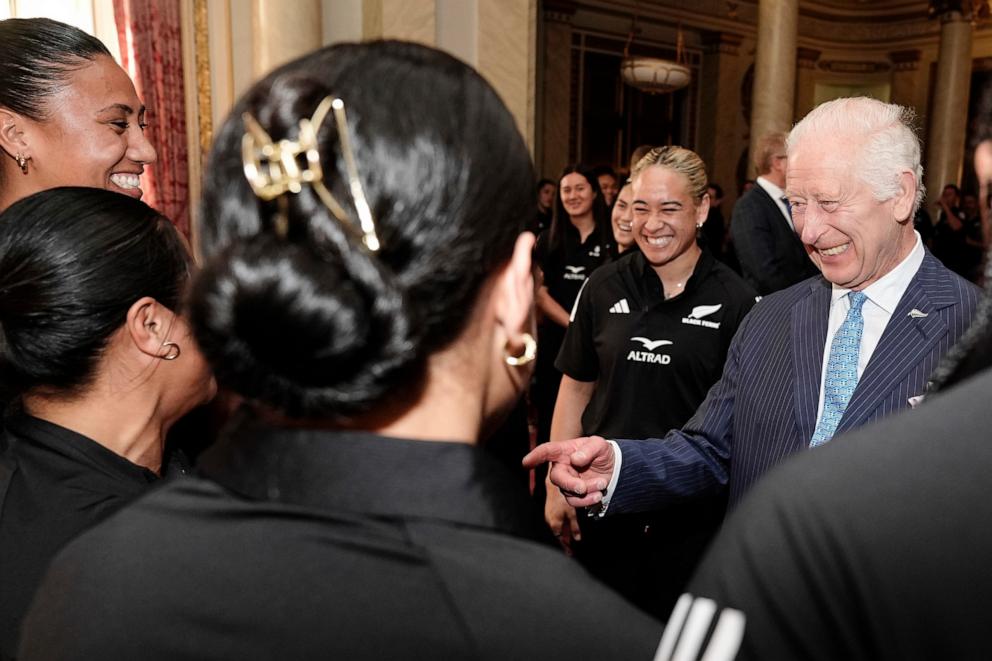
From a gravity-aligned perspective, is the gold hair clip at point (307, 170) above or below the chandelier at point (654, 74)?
below

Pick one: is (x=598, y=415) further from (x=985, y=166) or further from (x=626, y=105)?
(x=626, y=105)

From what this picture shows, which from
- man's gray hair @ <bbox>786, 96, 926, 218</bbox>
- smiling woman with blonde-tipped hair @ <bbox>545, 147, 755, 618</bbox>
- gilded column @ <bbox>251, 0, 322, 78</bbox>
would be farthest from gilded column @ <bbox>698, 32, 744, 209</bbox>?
man's gray hair @ <bbox>786, 96, 926, 218</bbox>

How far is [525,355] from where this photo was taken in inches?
31.8

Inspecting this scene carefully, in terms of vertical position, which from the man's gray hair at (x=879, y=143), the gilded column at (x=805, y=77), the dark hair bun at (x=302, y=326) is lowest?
the dark hair bun at (x=302, y=326)

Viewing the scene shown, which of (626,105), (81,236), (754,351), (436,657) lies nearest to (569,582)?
(436,657)

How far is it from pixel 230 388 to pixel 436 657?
279mm

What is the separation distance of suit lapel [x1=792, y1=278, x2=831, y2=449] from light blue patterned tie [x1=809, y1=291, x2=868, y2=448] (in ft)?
0.07

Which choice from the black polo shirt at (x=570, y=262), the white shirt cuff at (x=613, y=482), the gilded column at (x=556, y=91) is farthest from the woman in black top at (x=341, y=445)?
the gilded column at (x=556, y=91)

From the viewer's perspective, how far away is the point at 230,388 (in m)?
0.70

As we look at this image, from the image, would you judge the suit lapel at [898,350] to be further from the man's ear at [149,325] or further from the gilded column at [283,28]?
the gilded column at [283,28]

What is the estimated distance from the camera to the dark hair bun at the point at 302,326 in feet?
2.06

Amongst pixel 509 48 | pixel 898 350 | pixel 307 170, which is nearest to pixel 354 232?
pixel 307 170

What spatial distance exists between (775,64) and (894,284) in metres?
7.35

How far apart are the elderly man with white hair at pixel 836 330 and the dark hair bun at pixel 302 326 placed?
3.21ft
